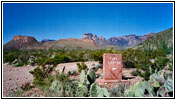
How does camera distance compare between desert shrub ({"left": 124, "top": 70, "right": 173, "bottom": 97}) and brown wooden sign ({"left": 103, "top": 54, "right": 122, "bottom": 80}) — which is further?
brown wooden sign ({"left": 103, "top": 54, "right": 122, "bottom": 80})

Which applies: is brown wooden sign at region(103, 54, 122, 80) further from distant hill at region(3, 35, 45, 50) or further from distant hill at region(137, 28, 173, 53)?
distant hill at region(3, 35, 45, 50)

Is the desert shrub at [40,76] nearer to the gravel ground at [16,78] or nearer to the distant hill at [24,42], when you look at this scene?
the gravel ground at [16,78]

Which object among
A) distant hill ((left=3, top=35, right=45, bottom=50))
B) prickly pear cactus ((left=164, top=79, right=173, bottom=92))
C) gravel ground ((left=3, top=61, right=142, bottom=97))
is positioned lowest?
gravel ground ((left=3, top=61, right=142, bottom=97))

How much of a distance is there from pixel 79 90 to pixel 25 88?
8.42ft

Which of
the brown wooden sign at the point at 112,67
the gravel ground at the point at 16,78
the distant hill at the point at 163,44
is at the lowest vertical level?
the gravel ground at the point at 16,78

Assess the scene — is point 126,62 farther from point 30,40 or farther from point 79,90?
point 30,40

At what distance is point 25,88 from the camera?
25.6ft

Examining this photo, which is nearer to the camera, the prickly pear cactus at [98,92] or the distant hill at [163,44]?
the prickly pear cactus at [98,92]

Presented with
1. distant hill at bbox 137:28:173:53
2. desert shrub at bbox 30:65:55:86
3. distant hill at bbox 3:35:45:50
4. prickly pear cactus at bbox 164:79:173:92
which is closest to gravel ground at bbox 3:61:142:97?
desert shrub at bbox 30:65:55:86

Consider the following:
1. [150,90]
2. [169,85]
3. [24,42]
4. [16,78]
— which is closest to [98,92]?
[150,90]

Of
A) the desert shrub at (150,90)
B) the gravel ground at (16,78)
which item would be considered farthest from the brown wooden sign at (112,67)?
the desert shrub at (150,90)

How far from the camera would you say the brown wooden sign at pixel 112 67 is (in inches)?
351

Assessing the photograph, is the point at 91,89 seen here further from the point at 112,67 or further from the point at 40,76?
the point at 112,67

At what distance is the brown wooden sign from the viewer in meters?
8.91
